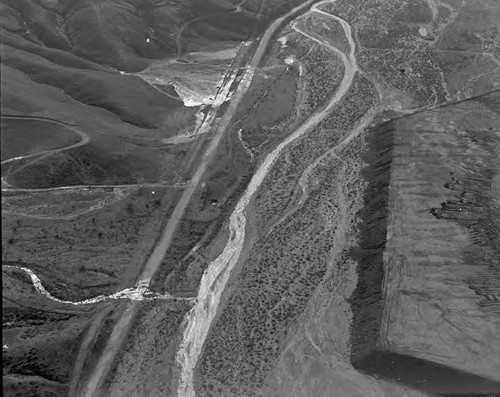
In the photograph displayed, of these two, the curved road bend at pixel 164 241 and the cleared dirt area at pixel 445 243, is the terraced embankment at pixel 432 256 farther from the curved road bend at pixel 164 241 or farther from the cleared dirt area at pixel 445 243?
the curved road bend at pixel 164 241

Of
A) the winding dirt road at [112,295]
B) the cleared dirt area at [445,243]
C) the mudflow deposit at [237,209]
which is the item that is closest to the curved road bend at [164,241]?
the mudflow deposit at [237,209]

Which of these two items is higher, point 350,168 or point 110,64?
point 110,64

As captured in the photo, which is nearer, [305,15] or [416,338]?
[416,338]

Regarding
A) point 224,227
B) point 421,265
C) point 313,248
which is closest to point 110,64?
point 224,227

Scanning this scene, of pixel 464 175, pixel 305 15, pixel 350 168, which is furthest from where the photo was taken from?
pixel 305 15

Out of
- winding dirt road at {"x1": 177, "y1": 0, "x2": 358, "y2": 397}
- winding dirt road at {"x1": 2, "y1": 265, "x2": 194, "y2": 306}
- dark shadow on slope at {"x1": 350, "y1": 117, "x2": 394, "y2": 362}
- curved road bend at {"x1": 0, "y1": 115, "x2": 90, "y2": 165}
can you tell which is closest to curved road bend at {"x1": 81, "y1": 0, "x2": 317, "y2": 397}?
winding dirt road at {"x1": 2, "y1": 265, "x2": 194, "y2": 306}

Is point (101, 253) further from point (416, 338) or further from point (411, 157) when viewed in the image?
point (411, 157)

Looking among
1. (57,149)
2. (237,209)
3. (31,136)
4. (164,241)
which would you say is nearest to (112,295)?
(164,241)

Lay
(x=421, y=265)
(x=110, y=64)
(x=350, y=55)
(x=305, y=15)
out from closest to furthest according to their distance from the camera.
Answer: (x=421, y=265)
(x=110, y=64)
(x=350, y=55)
(x=305, y=15)
